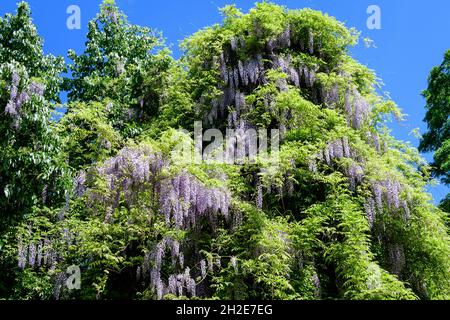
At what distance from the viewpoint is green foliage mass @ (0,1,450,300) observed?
26.7ft

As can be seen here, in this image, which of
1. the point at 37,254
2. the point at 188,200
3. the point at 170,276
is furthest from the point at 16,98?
the point at 170,276

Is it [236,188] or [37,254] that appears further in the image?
[37,254]

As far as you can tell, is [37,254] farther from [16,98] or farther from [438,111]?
[438,111]

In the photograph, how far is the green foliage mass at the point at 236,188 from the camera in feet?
26.7

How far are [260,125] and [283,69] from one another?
1.55 metres

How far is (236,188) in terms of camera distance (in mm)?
9141

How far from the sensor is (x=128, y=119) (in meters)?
13.0

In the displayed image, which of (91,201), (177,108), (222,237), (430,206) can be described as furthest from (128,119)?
(430,206)

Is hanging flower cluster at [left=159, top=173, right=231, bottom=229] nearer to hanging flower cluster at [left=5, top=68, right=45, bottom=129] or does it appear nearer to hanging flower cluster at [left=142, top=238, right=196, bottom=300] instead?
hanging flower cluster at [left=142, top=238, right=196, bottom=300]

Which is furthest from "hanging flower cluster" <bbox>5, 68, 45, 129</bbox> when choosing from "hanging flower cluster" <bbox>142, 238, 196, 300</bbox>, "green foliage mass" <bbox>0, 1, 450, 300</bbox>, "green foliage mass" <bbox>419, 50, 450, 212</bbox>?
"green foliage mass" <bbox>419, 50, 450, 212</bbox>

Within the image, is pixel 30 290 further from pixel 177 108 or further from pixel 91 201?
pixel 177 108

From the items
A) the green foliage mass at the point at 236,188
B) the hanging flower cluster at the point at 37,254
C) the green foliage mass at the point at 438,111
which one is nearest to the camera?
the green foliage mass at the point at 236,188

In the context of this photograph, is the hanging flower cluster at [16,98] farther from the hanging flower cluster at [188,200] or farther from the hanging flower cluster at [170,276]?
the hanging flower cluster at [170,276]

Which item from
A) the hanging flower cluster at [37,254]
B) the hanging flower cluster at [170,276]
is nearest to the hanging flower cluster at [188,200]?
the hanging flower cluster at [170,276]
